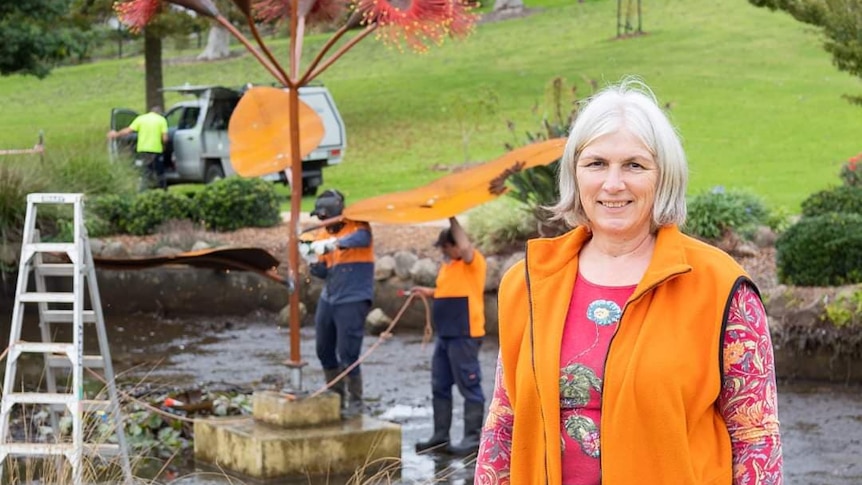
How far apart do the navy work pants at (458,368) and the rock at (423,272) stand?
6.13 meters

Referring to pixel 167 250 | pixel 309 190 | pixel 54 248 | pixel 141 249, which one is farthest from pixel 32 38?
pixel 54 248

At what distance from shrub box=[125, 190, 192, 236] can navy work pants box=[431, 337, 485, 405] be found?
9.51m

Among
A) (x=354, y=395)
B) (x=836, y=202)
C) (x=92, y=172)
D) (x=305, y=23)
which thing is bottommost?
(x=354, y=395)

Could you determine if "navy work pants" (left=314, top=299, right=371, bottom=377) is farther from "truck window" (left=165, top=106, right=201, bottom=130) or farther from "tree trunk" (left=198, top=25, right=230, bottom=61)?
"tree trunk" (left=198, top=25, right=230, bottom=61)

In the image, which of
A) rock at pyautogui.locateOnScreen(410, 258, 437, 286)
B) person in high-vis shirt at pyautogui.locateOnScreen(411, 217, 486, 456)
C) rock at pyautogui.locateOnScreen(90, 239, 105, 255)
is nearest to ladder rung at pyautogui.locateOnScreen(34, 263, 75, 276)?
person in high-vis shirt at pyautogui.locateOnScreen(411, 217, 486, 456)

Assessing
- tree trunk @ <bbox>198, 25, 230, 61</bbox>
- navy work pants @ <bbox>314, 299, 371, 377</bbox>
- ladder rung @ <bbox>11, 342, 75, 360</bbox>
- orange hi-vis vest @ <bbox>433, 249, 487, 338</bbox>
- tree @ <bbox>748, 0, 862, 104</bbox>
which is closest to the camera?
ladder rung @ <bbox>11, 342, 75, 360</bbox>

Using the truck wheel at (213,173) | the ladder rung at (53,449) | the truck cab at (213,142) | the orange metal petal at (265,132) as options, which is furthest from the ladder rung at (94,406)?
the truck wheel at (213,173)

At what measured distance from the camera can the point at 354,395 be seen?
1133 cm

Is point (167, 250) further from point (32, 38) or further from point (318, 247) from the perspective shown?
point (32, 38)

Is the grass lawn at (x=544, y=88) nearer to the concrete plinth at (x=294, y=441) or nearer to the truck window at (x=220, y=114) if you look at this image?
the truck window at (x=220, y=114)

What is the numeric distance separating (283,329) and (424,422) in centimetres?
537

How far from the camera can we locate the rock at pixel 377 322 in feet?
51.9

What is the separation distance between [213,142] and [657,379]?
75.1 ft

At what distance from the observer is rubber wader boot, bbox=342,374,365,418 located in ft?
36.9
